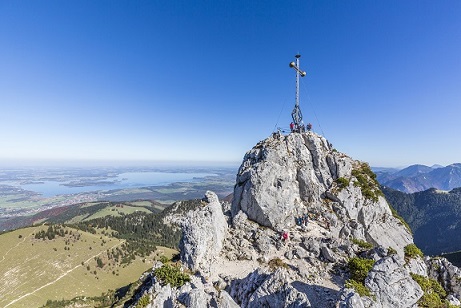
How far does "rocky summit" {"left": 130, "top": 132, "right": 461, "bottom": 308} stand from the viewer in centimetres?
2347

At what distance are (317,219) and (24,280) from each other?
354ft

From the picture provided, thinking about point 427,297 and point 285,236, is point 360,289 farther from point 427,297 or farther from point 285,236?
point 285,236

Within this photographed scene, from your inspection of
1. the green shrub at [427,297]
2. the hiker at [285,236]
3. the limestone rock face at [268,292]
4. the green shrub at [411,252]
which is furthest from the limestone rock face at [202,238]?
the green shrub at [411,252]

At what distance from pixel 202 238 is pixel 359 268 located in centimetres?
1905

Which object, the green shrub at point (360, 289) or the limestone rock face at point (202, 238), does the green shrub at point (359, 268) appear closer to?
the green shrub at point (360, 289)

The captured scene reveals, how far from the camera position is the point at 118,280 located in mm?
102250

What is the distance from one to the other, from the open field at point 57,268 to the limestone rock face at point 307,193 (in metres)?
82.9

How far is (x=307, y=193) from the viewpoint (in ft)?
133

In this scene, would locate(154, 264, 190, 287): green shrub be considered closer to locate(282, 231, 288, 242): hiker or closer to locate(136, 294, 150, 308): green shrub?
locate(136, 294, 150, 308): green shrub

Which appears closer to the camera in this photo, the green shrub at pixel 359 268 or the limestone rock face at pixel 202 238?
the green shrub at pixel 359 268

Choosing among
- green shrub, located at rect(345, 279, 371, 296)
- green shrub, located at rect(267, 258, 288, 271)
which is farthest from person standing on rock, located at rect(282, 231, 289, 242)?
green shrub, located at rect(345, 279, 371, 296)

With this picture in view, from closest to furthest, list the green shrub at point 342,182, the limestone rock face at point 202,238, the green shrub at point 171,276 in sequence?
the green shrub at point 171,276
the limestone rock face at point 202,238
the green shrub at point 342,182

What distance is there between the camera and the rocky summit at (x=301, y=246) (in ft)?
77.0

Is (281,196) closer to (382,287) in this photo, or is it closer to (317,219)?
(317,219)
